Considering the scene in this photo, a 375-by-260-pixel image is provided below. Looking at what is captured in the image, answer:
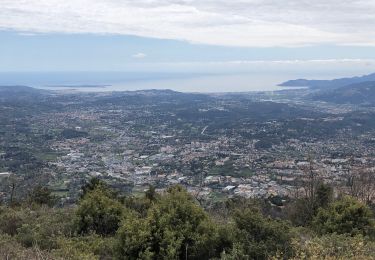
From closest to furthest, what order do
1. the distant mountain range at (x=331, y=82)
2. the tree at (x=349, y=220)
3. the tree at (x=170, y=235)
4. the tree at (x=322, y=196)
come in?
1. the tree at (x=170, y=235)
2. the tree at (x=349, y=220)
3. the tree at (x=322, y=196)
4. the distant mountain range at (x=331, y=82)

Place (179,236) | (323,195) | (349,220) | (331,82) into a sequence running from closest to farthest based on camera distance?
(179,236)
(349,220)
(323,195)
(331,82)

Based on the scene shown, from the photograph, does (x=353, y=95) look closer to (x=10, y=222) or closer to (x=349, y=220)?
(x=349, y=220)

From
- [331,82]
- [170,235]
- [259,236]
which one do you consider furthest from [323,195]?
[331,82]

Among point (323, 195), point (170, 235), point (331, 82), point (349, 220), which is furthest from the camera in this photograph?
point (331, 82)

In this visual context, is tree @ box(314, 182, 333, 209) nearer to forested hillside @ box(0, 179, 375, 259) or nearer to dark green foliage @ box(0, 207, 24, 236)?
forested hillside @ box(0, 179, 375, 259)

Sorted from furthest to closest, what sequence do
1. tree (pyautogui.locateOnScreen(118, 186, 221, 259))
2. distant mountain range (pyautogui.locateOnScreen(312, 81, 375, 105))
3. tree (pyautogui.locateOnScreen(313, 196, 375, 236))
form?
distant mountain range (pyautogui.locateOnScreen(312, 81, 375, 105)), tree (pyautogui.locateOnScreen(313, 196, 375, 236)), tree (pyautogui.locateOnScreen(118, 186, 221, 259))

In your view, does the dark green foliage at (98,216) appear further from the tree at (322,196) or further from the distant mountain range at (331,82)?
the distant mountain range at (331,82)

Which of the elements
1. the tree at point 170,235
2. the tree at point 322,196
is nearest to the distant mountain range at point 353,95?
the tree at point 322,196

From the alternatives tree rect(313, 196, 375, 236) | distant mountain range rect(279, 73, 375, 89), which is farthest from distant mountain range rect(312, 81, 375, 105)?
tree rect(313, 196, 375, 236)

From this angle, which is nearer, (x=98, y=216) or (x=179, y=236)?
(x=179, y=236)
